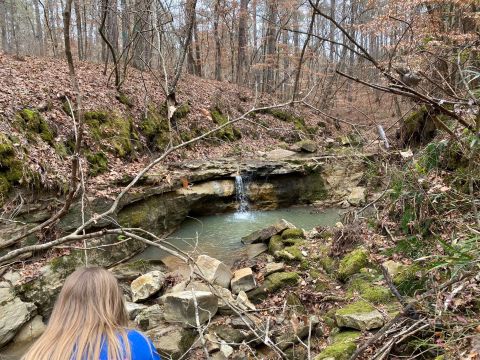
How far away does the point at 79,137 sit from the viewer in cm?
190

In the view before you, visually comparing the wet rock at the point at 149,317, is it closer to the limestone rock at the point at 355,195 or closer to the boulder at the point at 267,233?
the boulder at the point at 267,233

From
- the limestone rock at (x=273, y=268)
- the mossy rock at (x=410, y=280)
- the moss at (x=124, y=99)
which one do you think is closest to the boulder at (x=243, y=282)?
the limestone rock at (x=273, y=268)

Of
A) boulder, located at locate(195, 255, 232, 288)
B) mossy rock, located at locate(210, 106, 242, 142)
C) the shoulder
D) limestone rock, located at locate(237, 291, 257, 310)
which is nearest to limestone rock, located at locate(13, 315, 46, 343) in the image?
boulder, located at locate(195, 255, 232, 288)

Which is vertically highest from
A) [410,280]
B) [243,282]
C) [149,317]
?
[410,280]

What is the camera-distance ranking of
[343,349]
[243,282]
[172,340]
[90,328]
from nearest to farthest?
1. [90,328]
2. [343,349]
3. [172,340]
4. [243,282]

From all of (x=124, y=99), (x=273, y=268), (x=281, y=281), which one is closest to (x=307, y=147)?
(x=124, y=99)

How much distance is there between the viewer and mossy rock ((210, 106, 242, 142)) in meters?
14.4

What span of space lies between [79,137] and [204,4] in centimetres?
1965

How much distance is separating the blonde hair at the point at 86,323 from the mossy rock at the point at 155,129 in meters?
9.81

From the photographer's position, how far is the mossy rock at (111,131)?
30.7ft

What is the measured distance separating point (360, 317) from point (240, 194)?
25.3 ft

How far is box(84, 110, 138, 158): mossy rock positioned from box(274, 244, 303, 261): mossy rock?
15.8 ft

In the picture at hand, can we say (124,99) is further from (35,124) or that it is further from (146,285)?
(146,285)

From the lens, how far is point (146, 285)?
5.86 meters
